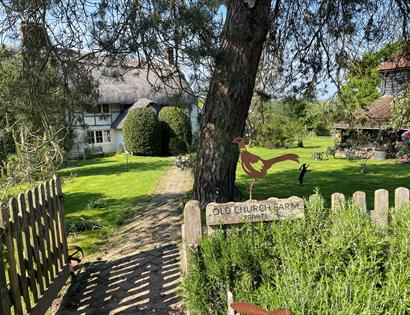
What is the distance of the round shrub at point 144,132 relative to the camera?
2215cm

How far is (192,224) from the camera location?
Result: 2.64 metres

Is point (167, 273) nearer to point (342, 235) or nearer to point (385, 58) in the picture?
point (342, 235)

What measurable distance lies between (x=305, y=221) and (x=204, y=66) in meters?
2.23

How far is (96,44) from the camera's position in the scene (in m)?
4.50

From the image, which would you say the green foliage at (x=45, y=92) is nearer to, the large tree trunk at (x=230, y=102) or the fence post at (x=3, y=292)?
the large tree trunk at (x=230, y=102)

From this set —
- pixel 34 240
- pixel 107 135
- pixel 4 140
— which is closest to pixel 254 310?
pixel 34 240

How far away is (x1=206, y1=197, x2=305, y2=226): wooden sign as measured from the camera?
2.70 meters

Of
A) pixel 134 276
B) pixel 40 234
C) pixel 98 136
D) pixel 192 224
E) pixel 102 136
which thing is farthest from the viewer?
pixel 98 136

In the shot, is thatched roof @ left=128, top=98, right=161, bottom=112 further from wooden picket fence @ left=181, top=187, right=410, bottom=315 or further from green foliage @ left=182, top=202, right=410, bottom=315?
green foliage @ left=182, top=202, right=410, bottom=315

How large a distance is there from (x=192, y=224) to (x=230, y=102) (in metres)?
2.95

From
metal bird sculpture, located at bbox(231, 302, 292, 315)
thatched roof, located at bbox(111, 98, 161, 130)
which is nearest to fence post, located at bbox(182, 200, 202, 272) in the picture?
metal bird sculpture, located at bbox(231, 302, 292, 315)

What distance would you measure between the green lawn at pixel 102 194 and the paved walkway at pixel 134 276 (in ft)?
1.79

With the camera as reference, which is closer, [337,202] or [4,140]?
[337,202]

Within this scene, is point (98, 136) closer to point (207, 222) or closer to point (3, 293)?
point (3, 293)
